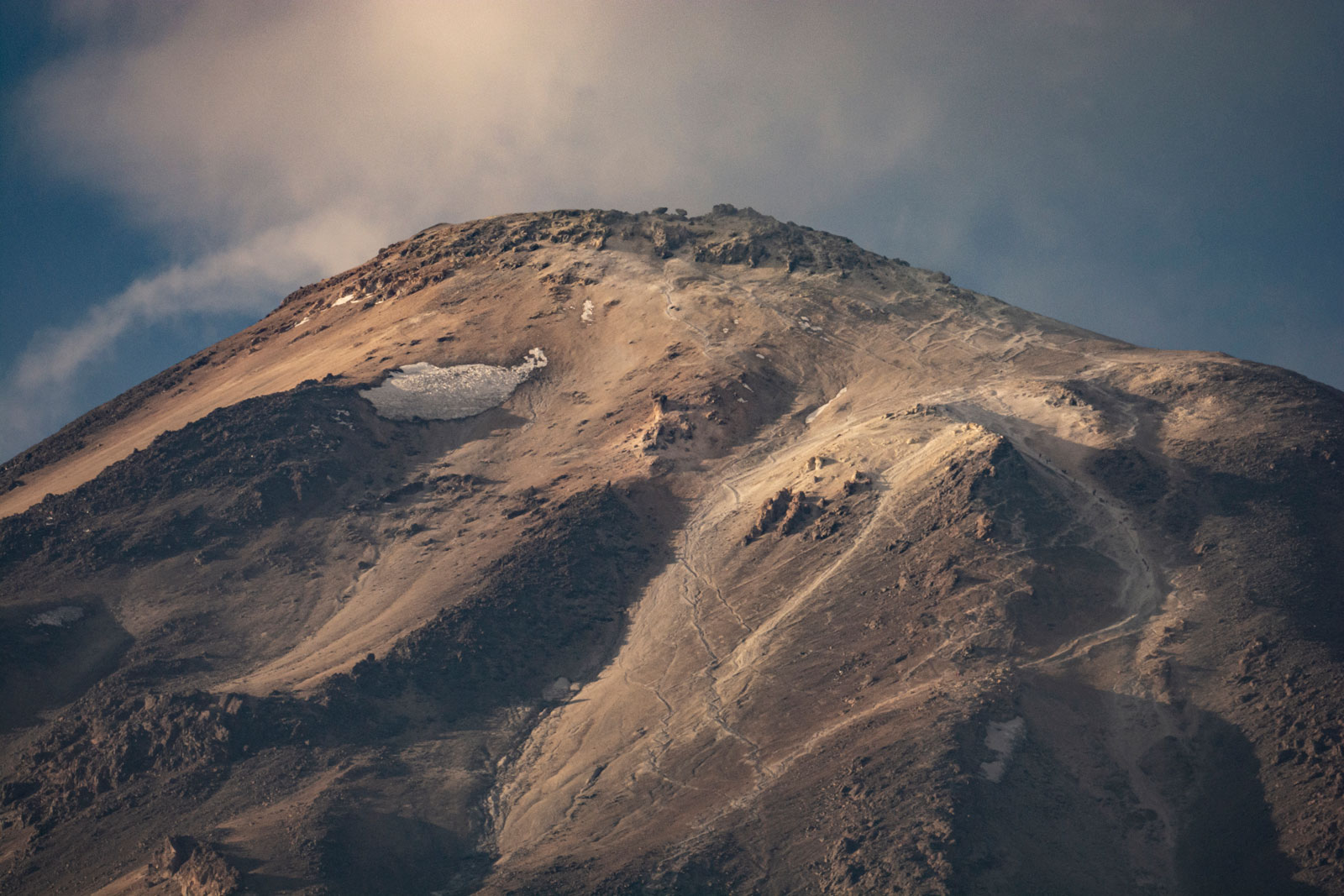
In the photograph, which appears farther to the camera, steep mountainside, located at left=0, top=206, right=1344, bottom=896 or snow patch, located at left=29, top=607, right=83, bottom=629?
snow patch, located at left=29, top=607, right=83, bottom=629

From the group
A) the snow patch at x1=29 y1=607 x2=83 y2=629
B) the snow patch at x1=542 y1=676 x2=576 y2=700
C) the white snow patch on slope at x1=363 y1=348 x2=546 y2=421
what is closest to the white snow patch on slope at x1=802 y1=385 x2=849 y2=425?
the white snow patch on slope at x1=363 y1=348 x2=546 y2=421

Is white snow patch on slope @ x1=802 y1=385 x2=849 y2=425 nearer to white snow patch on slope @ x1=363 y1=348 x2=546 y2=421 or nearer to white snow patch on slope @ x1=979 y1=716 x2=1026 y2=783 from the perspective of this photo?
white snow patch on slope @ x1=363 y1=348 x2=546 y2=421

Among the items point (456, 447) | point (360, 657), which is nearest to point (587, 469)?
point (456, 447)

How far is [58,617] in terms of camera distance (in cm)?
8906

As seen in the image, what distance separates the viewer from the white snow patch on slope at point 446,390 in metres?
111

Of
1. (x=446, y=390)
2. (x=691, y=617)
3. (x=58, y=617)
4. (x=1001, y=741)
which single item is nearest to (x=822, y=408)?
(x=691, y=617)

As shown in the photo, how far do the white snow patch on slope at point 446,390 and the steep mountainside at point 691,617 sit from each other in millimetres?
298

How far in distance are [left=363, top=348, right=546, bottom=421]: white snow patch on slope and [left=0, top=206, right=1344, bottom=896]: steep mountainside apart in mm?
298

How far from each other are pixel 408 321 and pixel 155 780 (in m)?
58.5

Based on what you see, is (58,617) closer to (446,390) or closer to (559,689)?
(559,689)

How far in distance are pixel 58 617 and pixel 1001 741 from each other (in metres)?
61.5

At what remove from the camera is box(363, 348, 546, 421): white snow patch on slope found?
110562 millimetres

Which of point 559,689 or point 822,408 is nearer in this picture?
point 559,689

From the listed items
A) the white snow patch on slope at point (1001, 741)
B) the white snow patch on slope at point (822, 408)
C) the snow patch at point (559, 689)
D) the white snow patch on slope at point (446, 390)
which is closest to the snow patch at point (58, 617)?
the white snow patch on slope at point (446, 390)
